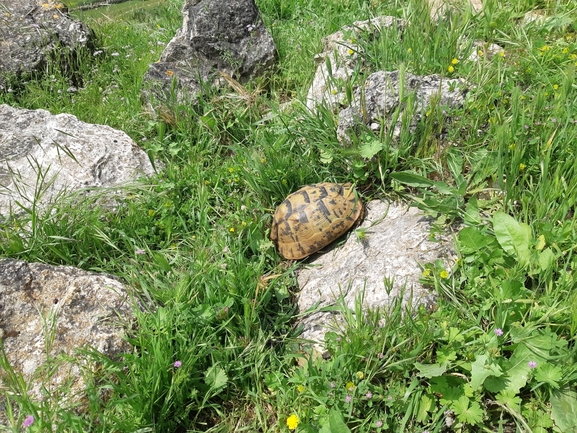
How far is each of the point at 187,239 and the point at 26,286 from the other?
113 cm

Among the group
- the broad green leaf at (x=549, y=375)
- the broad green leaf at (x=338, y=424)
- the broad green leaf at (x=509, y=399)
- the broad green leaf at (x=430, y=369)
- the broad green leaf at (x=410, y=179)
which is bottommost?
the broad green leaf at (x=338, y=424)

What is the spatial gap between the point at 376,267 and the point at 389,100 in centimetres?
145

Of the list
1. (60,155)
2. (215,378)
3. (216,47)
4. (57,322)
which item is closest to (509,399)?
(215,378)

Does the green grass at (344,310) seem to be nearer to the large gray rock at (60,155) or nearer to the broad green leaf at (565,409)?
the broad green leaf at (565,409)

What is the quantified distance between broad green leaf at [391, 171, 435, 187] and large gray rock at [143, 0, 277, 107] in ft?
8.08

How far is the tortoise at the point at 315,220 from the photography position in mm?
3232

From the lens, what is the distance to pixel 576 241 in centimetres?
241

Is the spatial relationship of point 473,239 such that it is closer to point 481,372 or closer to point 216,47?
point 481,372

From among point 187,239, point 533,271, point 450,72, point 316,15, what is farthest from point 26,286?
point 316,15

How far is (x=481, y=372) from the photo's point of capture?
2043 mm

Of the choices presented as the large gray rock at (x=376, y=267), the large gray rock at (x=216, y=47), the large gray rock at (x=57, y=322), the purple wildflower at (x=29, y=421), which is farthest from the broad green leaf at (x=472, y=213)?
the large gray rock at (x=216, y=47)

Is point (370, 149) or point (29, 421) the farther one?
point (370, 149)

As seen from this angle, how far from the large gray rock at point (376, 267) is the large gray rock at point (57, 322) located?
1.23 meters

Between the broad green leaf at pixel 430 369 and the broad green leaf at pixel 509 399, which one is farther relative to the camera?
the broad green leaf at pixel 430 369
